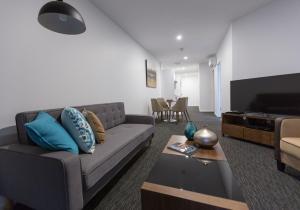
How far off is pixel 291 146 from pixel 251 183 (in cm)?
59

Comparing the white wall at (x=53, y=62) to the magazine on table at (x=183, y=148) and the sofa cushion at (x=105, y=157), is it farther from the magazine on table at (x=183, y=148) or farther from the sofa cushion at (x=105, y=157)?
the magazine on table at (x=183, y=148)

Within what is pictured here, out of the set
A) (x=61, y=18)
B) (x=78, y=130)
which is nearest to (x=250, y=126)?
(x=78, y=130)

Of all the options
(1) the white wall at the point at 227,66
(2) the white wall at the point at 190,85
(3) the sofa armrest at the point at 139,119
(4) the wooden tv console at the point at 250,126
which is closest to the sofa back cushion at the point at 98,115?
(3) the sofa armrest at the point at 139,119

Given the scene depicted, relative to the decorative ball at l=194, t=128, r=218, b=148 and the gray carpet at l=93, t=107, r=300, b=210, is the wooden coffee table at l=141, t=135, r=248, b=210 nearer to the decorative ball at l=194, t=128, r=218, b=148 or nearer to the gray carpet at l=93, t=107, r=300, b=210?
the decorative ball at l=194, t=128, r=218, b=148

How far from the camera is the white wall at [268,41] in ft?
8.16

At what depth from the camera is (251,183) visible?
1.58 m

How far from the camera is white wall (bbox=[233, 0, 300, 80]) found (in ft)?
8.16

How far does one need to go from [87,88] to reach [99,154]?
54.1 inches

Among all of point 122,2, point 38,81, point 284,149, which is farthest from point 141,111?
point 284,149

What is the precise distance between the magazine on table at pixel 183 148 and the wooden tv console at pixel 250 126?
5.96ft

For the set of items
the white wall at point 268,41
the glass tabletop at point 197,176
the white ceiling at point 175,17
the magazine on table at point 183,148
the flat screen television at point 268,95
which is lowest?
the glass tabletop at point 197,176

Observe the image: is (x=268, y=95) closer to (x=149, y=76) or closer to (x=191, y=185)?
(x=191, y=185)

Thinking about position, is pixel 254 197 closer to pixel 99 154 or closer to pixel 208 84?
pixel 99 154

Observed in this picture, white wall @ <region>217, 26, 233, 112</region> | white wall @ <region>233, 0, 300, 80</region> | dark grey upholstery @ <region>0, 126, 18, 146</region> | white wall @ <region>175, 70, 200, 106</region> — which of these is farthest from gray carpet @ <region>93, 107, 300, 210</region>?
white wall @ <region>175, 70, 200, 106</region>
